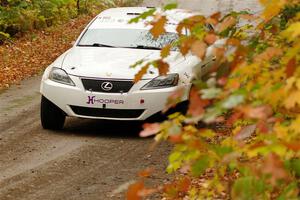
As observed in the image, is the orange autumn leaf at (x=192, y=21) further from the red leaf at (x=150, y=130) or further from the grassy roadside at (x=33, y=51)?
the grassy roadside at (x=33, y=51)

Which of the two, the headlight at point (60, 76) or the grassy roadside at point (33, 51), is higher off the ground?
the headlight at point (60, 76)

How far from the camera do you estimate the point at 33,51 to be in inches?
657

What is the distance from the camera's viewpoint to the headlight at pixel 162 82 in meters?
8.51

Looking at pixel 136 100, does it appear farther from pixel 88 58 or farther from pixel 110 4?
pixel 110 4

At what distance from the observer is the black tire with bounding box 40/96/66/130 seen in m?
9.05

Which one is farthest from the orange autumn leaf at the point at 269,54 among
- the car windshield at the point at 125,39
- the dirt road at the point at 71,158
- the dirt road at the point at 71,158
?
the car windshield at the point at 125,39

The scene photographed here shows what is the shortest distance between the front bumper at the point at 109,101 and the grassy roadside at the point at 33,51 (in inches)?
193

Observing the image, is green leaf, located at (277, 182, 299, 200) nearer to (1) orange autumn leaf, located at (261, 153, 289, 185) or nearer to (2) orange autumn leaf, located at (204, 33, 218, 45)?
(1) orange autumn leaf, located at (261, 153, 289, 185)

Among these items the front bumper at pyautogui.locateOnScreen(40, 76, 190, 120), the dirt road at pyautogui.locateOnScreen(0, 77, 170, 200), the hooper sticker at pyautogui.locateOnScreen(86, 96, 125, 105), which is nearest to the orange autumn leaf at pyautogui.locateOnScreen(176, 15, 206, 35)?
the dirt road at pyautogui.locateOnScreen(0, 77, 170, 200)

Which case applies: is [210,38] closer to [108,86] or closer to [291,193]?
[291,193]

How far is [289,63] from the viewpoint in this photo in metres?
2.68

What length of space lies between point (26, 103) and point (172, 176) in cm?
527

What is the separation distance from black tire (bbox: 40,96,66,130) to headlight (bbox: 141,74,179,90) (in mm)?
1421

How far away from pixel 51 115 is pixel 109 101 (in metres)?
1.10
